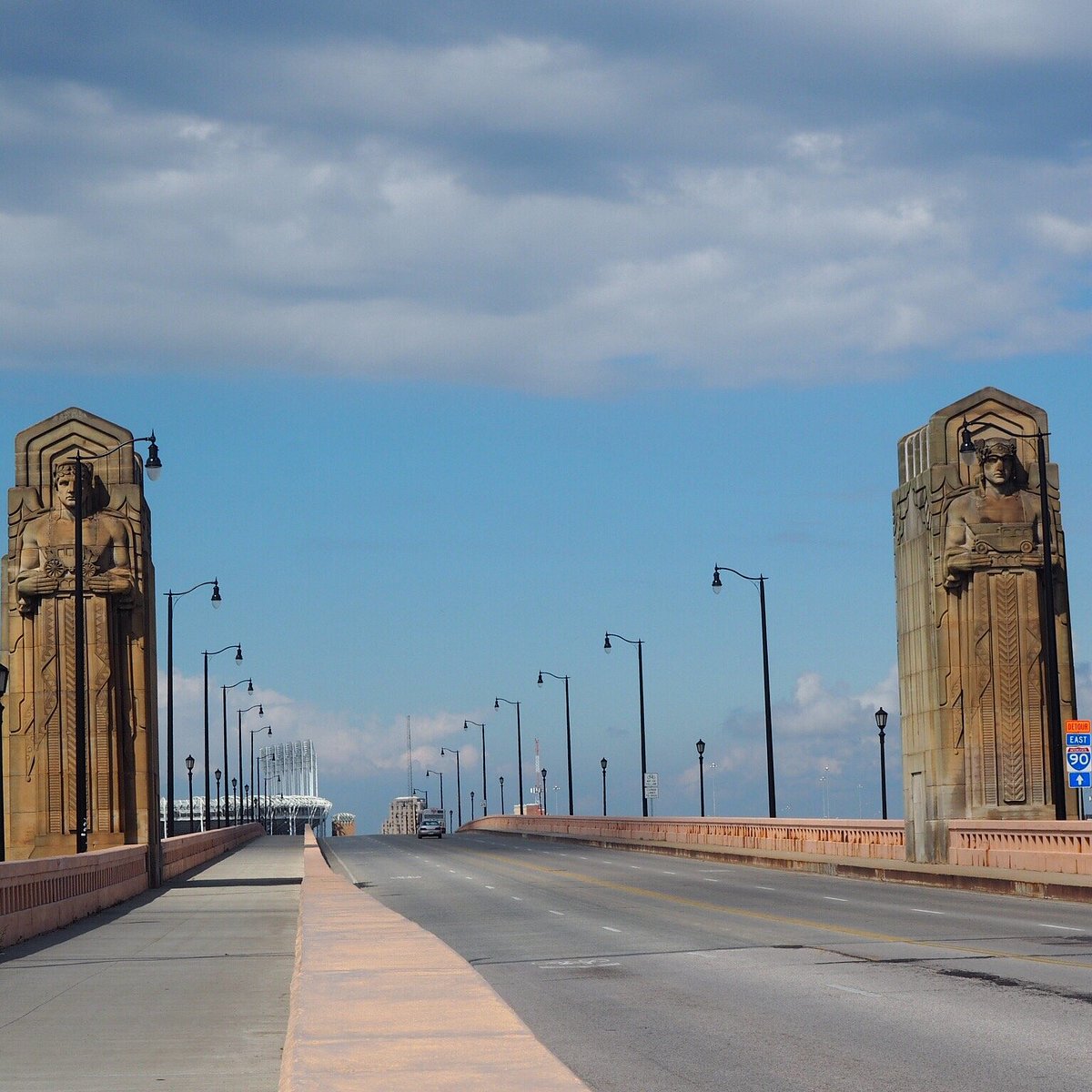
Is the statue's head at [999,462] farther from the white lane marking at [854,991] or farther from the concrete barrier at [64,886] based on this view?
the white lane marking at [854,991]

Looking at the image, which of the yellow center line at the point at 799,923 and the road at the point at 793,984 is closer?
the road at the point at 793,984

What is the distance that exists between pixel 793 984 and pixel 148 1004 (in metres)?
6.63

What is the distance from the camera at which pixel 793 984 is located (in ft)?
57.0

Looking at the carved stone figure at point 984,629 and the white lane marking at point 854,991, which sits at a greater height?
the carved stone figure at point 984,629

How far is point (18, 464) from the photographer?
48.8 meters

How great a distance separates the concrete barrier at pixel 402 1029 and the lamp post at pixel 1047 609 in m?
25.9

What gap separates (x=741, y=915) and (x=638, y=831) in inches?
1991

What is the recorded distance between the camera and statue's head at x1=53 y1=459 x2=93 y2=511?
157 feet

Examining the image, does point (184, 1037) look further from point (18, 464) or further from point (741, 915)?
point (18, 464)

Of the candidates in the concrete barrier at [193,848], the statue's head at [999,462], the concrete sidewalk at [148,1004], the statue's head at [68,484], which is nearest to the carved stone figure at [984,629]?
the statue's head at [999,462]

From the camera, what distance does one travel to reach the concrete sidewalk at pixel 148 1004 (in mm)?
12828

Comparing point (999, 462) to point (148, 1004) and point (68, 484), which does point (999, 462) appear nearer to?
point (68, 484)

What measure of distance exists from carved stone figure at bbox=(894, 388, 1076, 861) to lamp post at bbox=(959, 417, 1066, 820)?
130mm

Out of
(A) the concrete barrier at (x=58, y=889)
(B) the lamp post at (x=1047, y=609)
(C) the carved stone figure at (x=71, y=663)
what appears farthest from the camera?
(C) the carved stone figure at (x=71, y=663)
